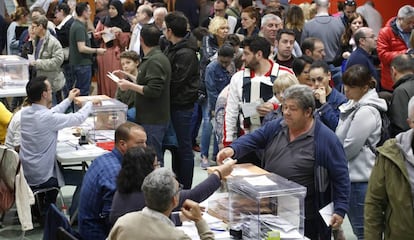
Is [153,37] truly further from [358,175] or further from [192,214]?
[192,214]

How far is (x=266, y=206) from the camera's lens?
15.8 ft

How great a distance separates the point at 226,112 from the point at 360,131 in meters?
1.22

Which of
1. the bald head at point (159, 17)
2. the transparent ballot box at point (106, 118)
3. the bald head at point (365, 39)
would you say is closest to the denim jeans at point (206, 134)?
the transparent ballot box at point (106, 118)

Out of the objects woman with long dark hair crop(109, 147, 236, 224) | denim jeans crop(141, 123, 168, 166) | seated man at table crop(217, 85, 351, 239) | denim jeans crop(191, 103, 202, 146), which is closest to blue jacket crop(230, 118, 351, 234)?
seated man at table crop(217, 85, 351, 239)

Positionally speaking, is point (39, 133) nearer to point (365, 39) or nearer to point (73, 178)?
point (73, 178)

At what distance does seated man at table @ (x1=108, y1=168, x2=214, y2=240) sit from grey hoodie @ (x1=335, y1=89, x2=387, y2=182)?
6.39 ft

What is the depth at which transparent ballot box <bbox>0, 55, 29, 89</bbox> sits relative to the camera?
9.48 metres

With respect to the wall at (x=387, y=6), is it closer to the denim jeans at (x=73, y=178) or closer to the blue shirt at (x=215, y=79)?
the blue shirt at (x=215, y=79)

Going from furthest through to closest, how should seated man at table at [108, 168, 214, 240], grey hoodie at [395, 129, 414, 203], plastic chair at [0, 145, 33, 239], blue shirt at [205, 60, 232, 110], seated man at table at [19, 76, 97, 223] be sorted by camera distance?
1. blue shirt at [205, 60, 232, 110]
2. seated man at table at [19, 76, 97, 223]
3. plastic chair at [0, 145, 33, 239]
4. grey hoodie at [395, 129, 414, 203]
5. seated man at table at [108, 168, 214, 240]

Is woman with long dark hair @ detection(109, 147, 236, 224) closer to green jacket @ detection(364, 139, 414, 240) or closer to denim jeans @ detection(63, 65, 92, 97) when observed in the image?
green jacket @ detection(364, 139, 414, 240)

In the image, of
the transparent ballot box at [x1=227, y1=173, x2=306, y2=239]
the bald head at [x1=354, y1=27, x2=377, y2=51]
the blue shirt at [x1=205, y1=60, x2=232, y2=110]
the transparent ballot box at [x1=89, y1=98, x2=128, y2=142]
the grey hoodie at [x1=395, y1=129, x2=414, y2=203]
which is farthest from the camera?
the bald head at [x1=354, y1=27, x2=377, y2=51]

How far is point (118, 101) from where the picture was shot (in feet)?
25.0

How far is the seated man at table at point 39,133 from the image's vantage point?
6.71 m

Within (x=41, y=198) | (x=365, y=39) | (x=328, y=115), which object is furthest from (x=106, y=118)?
(x=365, y=39)
